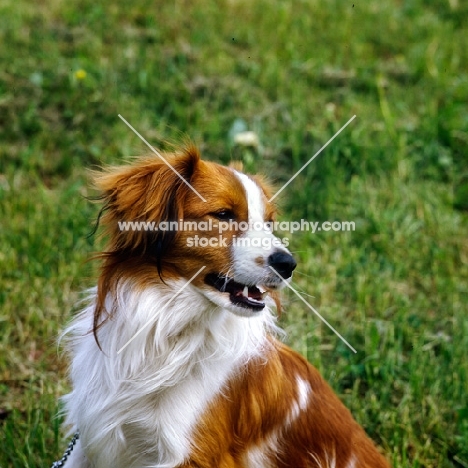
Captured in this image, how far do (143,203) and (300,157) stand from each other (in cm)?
397

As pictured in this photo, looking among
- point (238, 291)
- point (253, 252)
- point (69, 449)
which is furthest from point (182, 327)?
point (69, 449)

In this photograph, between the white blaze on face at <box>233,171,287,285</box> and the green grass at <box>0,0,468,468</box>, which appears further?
the green grass at <box>0,0,468,468</box>

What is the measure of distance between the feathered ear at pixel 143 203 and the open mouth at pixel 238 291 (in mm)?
243

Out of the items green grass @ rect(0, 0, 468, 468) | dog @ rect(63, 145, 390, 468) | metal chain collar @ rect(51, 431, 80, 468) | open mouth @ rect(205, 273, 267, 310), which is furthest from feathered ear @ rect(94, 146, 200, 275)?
green grass @ rect(0, 0, 468, 468)

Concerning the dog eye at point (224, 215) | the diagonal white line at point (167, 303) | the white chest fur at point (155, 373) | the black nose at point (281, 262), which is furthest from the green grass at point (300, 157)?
the black nose at point (281, 262)

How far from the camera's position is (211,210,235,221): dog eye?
10.2 ft

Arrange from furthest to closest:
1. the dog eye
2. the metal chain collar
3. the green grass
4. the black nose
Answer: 1. the green grass
2. the metal chain collar
3. the dog eye
4. the black nose

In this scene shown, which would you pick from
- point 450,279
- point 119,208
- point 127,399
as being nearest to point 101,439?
point 127,399

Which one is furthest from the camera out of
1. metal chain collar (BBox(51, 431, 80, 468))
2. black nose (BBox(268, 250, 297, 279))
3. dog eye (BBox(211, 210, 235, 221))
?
metal chain collar (BBox(51, 431, 80, 468))

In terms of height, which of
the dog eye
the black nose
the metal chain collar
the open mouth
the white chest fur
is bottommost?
the metal chain collar

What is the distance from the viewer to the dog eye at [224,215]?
3.12 metres

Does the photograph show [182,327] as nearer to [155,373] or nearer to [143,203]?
[155,373]

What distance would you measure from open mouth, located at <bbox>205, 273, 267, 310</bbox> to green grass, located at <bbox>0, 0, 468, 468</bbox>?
134 cm

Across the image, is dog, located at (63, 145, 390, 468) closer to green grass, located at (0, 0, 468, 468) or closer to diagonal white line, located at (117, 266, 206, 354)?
diagonal white line, located at (117, 266, 206, 354)
